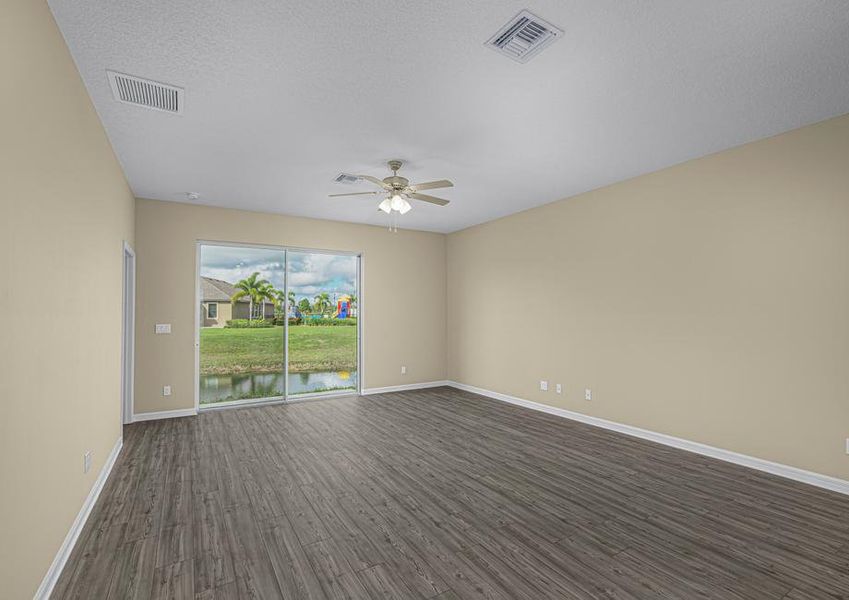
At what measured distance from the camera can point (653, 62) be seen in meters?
2.56

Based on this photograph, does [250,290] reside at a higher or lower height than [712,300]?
higher

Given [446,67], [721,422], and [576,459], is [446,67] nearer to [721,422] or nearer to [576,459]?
[576,459]

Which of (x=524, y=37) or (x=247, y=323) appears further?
(x=247, y=323)

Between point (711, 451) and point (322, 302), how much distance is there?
5.43 metres

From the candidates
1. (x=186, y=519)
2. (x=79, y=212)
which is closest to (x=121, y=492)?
(x=186, y=519)

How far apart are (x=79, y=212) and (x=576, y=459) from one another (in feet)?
14.4

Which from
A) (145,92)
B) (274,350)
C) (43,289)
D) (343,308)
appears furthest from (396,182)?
(274,350)

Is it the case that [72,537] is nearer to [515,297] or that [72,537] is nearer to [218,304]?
[218,304]

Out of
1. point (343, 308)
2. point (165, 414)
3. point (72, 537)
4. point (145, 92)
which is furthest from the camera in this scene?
point (343, 308)

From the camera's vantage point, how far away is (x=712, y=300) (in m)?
4.00

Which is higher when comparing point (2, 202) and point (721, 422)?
point (2, 202)

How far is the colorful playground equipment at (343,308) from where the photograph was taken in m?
6.95

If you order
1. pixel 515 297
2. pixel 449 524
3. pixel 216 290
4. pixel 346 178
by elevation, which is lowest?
A: pixel 449 524

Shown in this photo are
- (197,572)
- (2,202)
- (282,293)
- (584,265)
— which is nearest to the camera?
(2,202)
